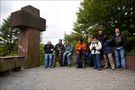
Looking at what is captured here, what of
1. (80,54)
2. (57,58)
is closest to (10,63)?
(80,54)

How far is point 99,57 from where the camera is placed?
12.9 metres

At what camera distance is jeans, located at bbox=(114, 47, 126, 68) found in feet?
41.4

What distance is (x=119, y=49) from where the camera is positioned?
1276cm

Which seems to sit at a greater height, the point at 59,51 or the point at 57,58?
the point at 59,51

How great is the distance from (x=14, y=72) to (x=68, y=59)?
3.71 m

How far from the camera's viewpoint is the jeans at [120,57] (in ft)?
41.4

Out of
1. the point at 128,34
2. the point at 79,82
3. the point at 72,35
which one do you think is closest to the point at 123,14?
the point at 128,34

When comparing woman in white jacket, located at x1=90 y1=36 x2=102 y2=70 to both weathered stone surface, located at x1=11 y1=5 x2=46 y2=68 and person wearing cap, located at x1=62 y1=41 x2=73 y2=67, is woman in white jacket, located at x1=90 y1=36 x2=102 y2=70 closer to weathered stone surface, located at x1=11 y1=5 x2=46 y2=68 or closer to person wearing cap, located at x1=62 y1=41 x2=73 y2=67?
person wearing cap, located at x1=62 y1=41 x2=73 y2=67

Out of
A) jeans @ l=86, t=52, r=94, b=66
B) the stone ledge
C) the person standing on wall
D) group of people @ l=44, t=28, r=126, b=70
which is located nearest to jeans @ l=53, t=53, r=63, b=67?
group of people @ l=44, t=28, r=126, b=70

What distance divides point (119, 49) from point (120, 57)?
0.39m

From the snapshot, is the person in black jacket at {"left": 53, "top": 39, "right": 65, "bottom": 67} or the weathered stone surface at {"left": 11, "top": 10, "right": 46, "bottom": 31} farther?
the person in black jacket at {"left": 53, "top": 39, "right": 65, "bottom": 67}

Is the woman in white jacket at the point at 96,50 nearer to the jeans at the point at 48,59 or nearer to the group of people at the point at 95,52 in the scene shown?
the group of people at the point at 95,52

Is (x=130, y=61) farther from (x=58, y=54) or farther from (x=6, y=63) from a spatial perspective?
(x=6, y=63)

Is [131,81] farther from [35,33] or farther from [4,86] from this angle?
[35,33]
